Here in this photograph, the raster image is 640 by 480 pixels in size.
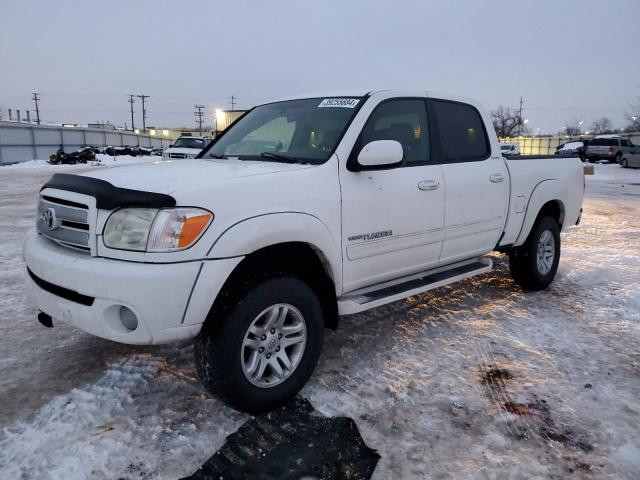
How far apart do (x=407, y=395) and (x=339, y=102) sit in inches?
82.4

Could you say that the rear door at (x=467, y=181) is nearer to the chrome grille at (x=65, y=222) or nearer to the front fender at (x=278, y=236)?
the front fender at (x=278, y=236)

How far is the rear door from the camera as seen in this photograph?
3852mm

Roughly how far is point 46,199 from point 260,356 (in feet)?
5.30

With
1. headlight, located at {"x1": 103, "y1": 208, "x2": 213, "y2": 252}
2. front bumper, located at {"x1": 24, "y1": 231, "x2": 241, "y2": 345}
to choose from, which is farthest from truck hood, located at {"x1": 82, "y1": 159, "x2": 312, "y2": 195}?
front bumper, located at {"x1": 24, "y1": 231, "x2": 241, "y2": 345}

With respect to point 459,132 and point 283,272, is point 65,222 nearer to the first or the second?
point 283,272

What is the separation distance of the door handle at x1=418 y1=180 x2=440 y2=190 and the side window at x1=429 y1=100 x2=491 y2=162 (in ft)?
1.06

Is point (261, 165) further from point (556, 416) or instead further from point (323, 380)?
point (556, 416)

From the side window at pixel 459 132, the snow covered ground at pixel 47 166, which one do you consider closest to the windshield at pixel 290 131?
the side window at pixel 459 132

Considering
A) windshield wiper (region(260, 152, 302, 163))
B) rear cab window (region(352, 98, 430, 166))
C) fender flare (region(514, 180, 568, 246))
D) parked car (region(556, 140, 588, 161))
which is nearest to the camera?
windshield wiper (region(260, 152, 302, 163))

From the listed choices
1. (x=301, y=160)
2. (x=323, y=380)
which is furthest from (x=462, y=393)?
(x=301, y=160)

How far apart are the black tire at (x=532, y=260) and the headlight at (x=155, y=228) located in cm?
365

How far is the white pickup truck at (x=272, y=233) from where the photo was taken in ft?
7.86

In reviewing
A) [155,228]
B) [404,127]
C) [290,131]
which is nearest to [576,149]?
[404,127]

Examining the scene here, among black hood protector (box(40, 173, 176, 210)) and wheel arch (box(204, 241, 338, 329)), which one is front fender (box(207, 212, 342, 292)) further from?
black hood protector (box(40, 173, 176, 210))
